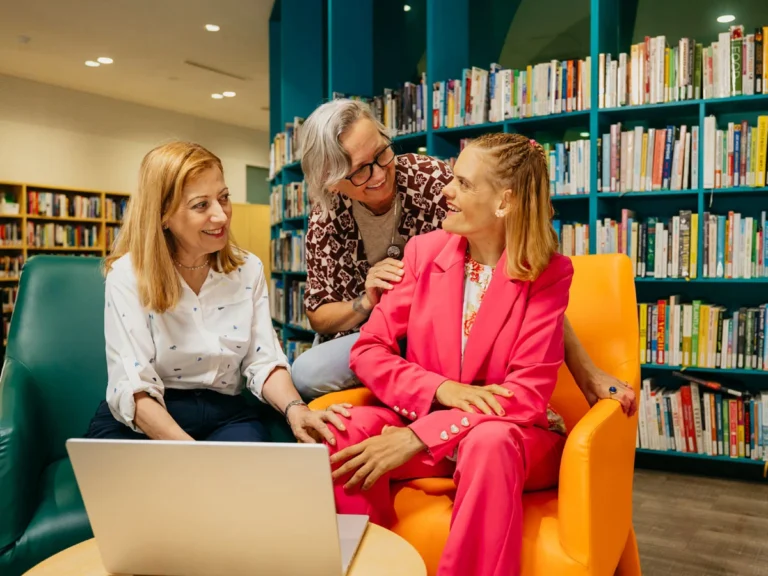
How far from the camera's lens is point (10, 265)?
733cm

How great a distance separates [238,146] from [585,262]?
908 centimetres

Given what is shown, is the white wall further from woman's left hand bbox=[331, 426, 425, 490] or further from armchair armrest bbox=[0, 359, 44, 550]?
woman's left hand bbox=[331, 426, 425, 490]

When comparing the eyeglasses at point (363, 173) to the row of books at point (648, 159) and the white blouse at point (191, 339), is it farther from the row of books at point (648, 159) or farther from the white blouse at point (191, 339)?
the row of books at point (648, 159)

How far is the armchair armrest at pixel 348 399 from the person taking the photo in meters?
1.54

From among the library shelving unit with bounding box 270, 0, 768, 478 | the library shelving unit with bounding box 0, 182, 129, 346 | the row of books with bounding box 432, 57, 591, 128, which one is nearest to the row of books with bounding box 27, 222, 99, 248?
the library shelving unit with bounding box 0, 182, 129, 346

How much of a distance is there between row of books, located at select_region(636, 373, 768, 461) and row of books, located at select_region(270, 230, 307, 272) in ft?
7.89

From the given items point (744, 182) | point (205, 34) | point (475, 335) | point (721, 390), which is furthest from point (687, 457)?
point (205, 34)

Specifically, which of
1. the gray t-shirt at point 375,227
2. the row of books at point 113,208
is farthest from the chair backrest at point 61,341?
the row of books at point 113,208

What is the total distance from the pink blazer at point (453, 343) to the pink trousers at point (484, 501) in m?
0.07

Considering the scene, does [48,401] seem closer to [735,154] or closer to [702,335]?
[702,335]

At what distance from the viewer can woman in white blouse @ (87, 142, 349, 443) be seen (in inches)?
59.1

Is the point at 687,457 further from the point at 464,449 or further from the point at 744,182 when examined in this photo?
the point at 464,449

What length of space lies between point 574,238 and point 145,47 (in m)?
5.02

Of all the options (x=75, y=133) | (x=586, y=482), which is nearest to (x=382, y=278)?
(x=586, y=482)
